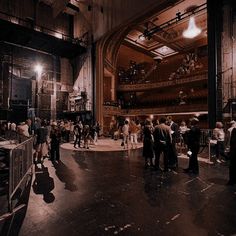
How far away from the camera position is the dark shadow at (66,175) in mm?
4910

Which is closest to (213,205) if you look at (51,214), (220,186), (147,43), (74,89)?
(220,186)

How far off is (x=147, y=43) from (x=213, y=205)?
23888 mm

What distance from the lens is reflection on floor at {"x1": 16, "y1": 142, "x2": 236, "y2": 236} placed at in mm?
2912

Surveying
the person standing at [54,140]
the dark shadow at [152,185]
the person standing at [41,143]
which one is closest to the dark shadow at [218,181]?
the dark shadow at [152,185]

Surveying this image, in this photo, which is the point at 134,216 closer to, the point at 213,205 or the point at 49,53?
the point at 213,205

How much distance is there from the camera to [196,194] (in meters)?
4.30

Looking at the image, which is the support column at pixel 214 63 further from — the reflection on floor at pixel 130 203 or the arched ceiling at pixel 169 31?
the reflection on floor at pixel 130 203

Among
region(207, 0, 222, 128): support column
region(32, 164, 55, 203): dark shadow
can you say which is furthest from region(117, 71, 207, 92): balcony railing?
region(32, 164, 55, 203): dark shadow

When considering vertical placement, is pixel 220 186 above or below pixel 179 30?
below

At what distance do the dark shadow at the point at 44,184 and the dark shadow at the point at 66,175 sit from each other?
0.34 m

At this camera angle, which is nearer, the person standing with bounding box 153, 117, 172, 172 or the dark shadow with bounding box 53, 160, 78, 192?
the dark shadow with bounding box 53, 160, 78, 192

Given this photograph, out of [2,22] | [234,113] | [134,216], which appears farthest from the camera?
[2,22]

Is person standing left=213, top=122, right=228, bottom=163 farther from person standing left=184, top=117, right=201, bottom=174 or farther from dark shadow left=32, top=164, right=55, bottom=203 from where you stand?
dark shadow left=32, top=164, right=55, bottom=203

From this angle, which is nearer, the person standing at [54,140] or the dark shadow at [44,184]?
the dark shadow at [44,184]
